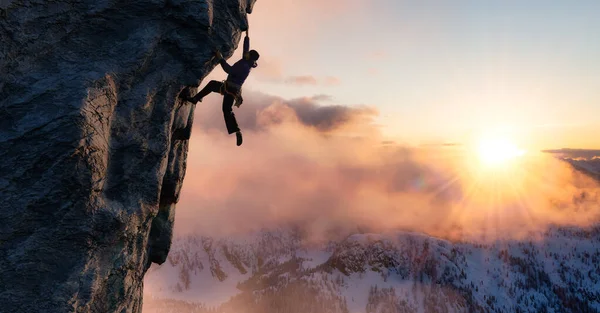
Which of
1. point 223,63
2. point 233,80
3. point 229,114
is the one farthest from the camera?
point 229,114

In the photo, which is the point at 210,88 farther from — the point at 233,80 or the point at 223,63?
the point at 223,63

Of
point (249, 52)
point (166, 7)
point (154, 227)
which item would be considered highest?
point (166, 7)

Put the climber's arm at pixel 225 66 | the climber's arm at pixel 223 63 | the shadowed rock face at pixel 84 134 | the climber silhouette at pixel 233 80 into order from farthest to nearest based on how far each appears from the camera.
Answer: the climber silhouette at pixel 233 80
the climber's arm at pixel 225 66
the climber's arm at pixel 223 63
the shadowed rock face at pixel 84 134

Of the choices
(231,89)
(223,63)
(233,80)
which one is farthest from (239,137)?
(223,63)

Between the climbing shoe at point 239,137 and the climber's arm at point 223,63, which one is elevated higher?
the climber's arm at point 223,63

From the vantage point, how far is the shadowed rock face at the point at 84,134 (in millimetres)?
9805

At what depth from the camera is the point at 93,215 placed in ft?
35.4

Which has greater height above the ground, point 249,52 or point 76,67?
point 249,52

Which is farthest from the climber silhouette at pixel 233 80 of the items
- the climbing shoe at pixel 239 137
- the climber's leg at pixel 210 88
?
the climbing shoe at pixel 239 137

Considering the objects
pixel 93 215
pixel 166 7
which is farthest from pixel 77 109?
pixel 166 7

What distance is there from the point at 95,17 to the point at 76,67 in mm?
1975

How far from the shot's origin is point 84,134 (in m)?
10.1

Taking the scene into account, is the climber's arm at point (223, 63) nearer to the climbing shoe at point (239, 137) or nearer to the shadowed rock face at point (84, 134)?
the shadowed rock face at point (84, 134)

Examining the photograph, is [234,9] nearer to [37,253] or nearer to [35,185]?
[35,185]
